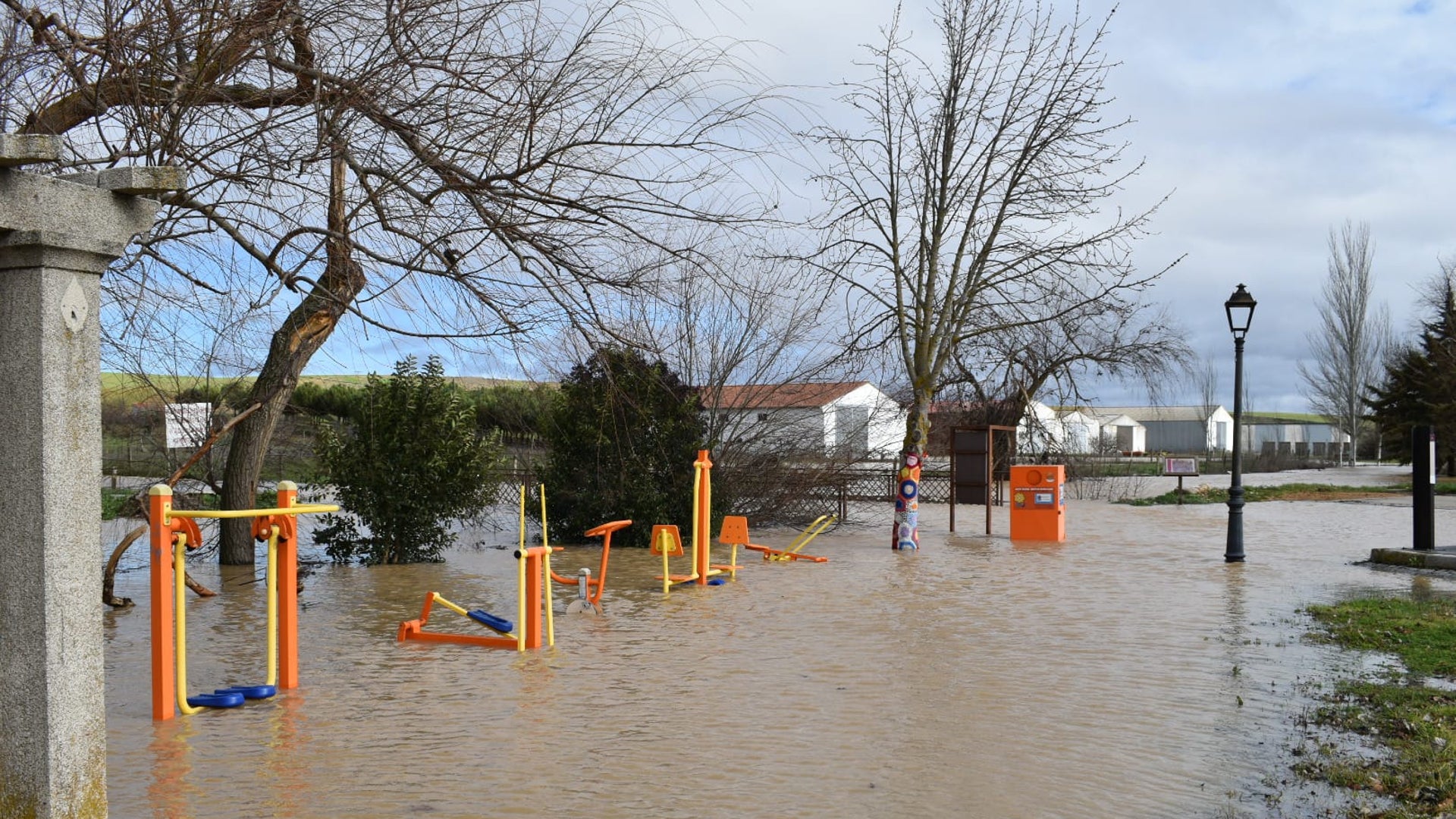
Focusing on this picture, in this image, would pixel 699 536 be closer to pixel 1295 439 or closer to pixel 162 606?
pixel 162 606

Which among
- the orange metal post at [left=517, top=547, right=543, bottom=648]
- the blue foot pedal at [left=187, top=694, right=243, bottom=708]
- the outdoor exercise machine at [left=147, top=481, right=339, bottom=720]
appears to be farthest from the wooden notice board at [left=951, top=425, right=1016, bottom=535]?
the blue foot pedal at [left=187, top=694, right=243, bottom=708]

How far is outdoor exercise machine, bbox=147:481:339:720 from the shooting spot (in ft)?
21.8

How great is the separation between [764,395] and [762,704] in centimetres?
1488

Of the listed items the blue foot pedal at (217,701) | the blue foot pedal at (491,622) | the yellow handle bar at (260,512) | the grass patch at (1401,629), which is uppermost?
the yellow handle bar at (260,512)

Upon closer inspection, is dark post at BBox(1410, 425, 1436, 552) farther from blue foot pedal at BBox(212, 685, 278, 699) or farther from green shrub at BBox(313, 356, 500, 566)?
blue foot pedal at BBox(212, 685, 278, 699)

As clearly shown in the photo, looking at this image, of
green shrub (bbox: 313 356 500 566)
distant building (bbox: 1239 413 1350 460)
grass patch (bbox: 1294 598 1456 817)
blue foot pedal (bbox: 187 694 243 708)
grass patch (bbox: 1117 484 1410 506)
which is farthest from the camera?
distant building (bbox: 1239 413 1350 460)

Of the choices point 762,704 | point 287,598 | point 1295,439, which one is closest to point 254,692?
point 287,598

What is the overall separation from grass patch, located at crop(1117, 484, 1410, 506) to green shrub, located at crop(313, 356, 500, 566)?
19.8 m

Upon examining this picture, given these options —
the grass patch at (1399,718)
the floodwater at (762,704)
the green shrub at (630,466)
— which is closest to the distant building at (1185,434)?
the green shrub at (630,466)

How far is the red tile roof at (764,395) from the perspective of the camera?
21094 millimetres

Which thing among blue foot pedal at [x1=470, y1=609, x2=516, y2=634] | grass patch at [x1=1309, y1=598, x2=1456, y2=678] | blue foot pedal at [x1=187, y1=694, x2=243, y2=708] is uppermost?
blue foot pedal at [x1=470, y1=609, x2=516, y2=634]

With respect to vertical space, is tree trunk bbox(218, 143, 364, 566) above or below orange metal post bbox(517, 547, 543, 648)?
above

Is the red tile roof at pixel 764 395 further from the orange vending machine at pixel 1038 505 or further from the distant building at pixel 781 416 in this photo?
the orange vending machine at pixel 1038 505

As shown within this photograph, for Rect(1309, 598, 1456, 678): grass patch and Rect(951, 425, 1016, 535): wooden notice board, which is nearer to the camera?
Rect(1309, 598, 1456, 678): grass patch
